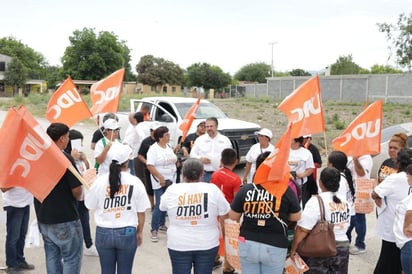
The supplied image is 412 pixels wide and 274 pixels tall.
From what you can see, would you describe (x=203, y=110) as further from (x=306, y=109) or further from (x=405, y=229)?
(x=405, y=229)

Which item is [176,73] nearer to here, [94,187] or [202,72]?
[202,72]

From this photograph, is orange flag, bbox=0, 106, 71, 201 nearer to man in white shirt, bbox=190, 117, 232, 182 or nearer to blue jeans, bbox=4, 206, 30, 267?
blue jeans, bbox=4, 206, 30, 267

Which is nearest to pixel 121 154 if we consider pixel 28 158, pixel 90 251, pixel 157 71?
pixel 28 158

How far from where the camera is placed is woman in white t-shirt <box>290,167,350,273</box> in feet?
12.1

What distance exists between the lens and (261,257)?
139 inches

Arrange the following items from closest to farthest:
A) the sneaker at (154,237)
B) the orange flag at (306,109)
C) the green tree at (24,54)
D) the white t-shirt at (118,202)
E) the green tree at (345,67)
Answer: the white t-shirt at (118,202) < the orange flag at (306,109) < the sneaker at (154,237) < the green tree at (345,67) < the green tree at (24,54)

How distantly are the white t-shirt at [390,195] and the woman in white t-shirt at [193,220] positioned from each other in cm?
163

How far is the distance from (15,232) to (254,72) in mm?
86813

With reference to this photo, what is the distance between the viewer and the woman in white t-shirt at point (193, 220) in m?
3.80

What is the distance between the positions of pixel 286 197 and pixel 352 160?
260cm

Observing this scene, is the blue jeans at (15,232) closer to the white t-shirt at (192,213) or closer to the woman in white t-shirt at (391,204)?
the white t-shirt at (192,213)

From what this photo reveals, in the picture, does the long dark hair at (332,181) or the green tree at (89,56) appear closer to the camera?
the long dark hair at (332,181)

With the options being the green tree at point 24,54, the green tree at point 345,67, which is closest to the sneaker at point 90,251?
the green tree at point 345,67

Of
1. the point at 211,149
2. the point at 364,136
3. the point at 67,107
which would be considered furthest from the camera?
the point at 211,149
